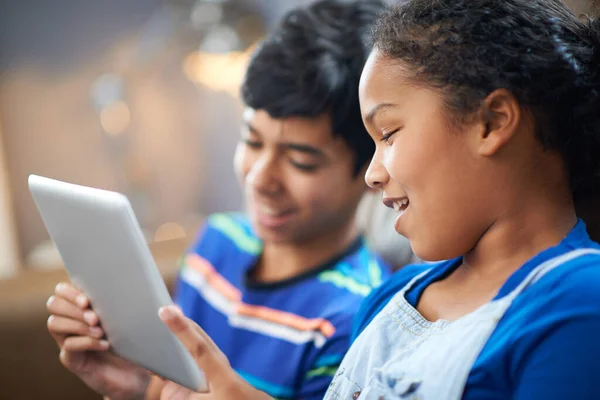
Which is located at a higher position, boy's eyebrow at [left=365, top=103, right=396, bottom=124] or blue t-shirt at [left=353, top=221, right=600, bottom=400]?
boy's eyebrow at [left=365, top=103, right=396, bottom=124]

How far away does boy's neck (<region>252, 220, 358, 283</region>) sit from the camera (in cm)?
91

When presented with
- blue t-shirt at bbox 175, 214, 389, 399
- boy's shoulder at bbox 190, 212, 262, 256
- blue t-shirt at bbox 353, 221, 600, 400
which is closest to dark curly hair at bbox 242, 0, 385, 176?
blue t-shirt at bbox 175, 214, 389, 399

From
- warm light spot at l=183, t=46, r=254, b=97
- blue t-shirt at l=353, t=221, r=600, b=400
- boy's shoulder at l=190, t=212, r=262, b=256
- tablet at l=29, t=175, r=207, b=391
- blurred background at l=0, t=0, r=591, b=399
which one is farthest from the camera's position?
blurred background at l=0, t=0, r=591, b=399

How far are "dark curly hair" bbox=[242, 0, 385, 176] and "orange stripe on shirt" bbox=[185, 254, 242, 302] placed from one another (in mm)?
273

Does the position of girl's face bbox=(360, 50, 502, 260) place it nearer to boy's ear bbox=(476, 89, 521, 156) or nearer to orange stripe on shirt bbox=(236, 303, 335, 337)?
boy's ear bbox=(476, 89, 521, 156)

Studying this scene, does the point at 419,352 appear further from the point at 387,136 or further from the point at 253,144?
the point at 253,144

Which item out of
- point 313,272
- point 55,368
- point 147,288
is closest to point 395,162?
point 147,288

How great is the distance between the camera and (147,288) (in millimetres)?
640

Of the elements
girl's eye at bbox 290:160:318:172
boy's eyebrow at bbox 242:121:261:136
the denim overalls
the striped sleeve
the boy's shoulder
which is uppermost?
boy's eyebrow at bbox 242:121:261:136

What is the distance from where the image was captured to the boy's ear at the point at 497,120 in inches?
19.0

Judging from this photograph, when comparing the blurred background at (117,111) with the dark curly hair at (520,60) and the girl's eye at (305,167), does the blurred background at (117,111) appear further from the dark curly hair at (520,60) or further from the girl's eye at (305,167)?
the dark curly hair at (520,60)

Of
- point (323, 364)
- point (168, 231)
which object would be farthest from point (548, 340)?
point (168, 231)

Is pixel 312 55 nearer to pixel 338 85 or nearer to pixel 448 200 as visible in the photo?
pixel 338 85

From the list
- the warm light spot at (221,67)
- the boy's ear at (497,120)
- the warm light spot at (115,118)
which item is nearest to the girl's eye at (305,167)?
the boy's ear at (497,120)
